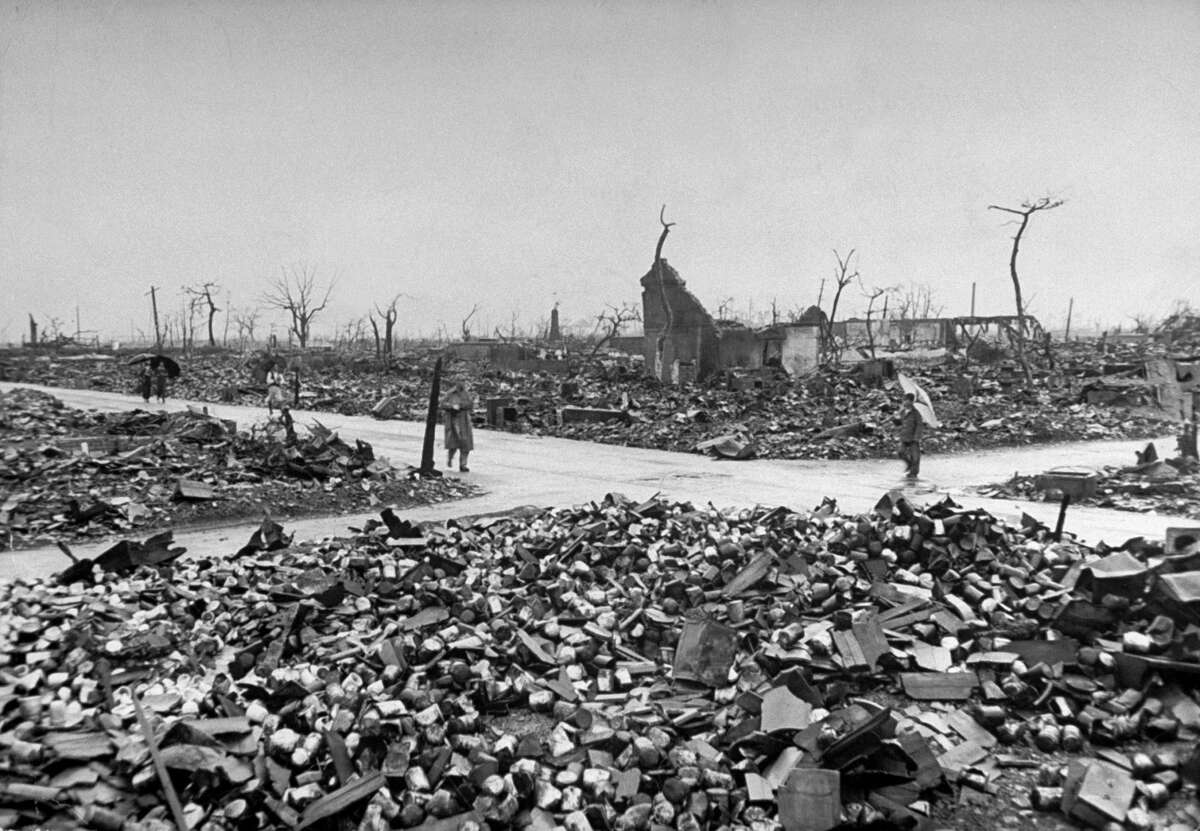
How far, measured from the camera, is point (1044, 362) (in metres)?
32.0

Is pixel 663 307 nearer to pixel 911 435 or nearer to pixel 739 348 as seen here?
pixel 739 348

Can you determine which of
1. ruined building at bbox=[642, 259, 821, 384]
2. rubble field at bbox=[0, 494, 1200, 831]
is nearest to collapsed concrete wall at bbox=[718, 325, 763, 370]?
ruined building at bbox=[642, 259, 821, 384]

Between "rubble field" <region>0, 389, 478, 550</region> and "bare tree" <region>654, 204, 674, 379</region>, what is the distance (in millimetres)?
18095

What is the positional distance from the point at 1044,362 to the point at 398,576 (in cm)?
3378

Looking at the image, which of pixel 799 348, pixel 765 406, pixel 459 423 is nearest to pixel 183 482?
pixel 459 423

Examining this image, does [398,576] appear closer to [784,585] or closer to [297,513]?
[784,585]

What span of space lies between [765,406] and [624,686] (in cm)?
1779

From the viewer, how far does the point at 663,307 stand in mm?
30969

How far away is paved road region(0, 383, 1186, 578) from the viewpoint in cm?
928

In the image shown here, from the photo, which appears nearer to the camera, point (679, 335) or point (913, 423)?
point (913, 423)

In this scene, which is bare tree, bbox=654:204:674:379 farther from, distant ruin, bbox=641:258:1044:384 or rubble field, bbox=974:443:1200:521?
rubble field, bbox=974:443:1200:521

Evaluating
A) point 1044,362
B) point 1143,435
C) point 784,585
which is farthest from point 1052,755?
point 1044,362

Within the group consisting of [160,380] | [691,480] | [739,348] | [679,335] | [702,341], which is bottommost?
[691,480]

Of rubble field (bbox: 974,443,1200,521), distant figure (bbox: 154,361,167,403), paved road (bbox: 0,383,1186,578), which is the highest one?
distant figure (bbox: 154,361,167,403)
